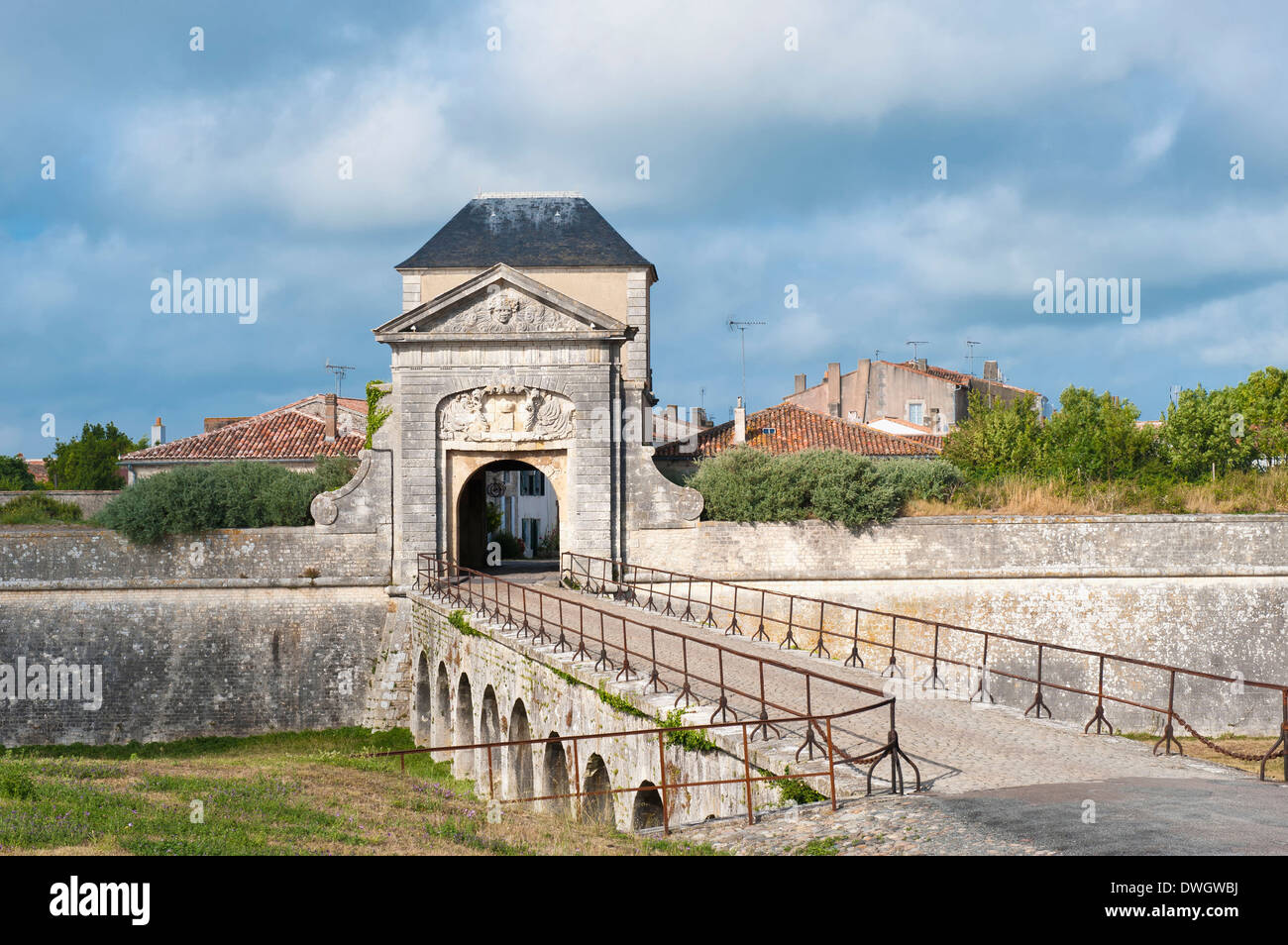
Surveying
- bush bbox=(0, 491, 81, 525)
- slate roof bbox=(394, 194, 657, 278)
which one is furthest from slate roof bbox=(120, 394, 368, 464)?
slate roof bbox=(394, 194, 657, 278)

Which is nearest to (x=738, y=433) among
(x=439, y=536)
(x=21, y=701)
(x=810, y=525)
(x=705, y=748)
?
(x=810, y=525)

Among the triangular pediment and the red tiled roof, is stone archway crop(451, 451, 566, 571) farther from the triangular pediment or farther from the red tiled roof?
the red tiled roof

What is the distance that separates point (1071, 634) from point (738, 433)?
9.67m

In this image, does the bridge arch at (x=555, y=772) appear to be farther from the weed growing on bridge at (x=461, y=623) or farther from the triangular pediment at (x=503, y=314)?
the triangular pediment at (x=503, y=314)

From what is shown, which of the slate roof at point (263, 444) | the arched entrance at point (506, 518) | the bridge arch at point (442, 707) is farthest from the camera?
the slate roof at point (263, 444)

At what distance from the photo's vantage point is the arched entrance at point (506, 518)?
23.9m

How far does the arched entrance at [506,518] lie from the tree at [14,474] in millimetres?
21084

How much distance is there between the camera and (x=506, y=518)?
44.8 metres

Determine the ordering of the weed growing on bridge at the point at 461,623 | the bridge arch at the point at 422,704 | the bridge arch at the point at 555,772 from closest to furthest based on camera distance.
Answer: the bridge arch at the point at 555,772
the weed growing on bridge at the point at 461,623
the bridge arch at the point at 422,704

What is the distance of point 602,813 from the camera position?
11578 millimetres

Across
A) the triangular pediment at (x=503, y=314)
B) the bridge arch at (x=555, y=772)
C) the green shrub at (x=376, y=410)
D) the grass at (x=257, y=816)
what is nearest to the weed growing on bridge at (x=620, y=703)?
the grass at (x=257, y=816)

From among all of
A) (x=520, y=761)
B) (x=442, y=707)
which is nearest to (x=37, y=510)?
(x=442, y=707)

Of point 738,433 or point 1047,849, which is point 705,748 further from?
point 738,433

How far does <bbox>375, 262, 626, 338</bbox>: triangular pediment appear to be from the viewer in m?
20.0
